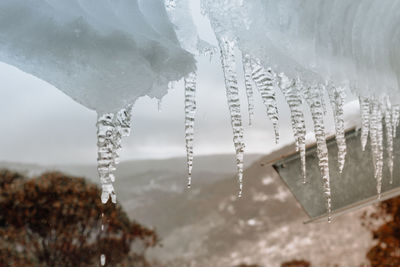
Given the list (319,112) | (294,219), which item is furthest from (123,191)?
(319,112)

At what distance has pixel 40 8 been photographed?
0.67 m

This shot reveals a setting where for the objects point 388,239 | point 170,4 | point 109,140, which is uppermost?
point 170,4

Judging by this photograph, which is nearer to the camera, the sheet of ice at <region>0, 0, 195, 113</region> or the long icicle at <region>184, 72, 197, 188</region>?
the sheet of ice at <region>0, 0, 195, 113</region>

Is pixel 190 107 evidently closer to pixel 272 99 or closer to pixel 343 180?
pixel 272 99

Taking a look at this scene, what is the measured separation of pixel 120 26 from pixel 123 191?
27583 millimetres

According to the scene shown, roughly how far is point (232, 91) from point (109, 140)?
32 centimetres

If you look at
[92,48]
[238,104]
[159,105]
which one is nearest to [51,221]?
[159,105]

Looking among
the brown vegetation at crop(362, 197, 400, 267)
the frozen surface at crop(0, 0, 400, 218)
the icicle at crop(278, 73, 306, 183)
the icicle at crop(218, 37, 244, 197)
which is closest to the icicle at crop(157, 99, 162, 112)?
the frozen surface at crop(0, 0, 400, 218)

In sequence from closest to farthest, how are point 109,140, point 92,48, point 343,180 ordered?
point 92,48, point 109,140, point 343,180

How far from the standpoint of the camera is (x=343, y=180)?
8.25ft

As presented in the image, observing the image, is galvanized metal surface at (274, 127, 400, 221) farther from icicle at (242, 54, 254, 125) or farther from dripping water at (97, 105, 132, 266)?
dripping water at (97, 105, 132, 266)

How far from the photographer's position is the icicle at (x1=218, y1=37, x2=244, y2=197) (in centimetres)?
85

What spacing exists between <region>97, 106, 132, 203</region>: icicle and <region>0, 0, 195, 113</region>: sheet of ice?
0.20 feet

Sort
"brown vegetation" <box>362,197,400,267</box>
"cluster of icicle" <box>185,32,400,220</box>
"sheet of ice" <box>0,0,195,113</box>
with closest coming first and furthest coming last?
"sheet of ice" <box>0,0,195,113</box> → "cluster of icicle" <box>185,32,400,220</box> → "brown vegetation" <box>362,197,400,267</box>
